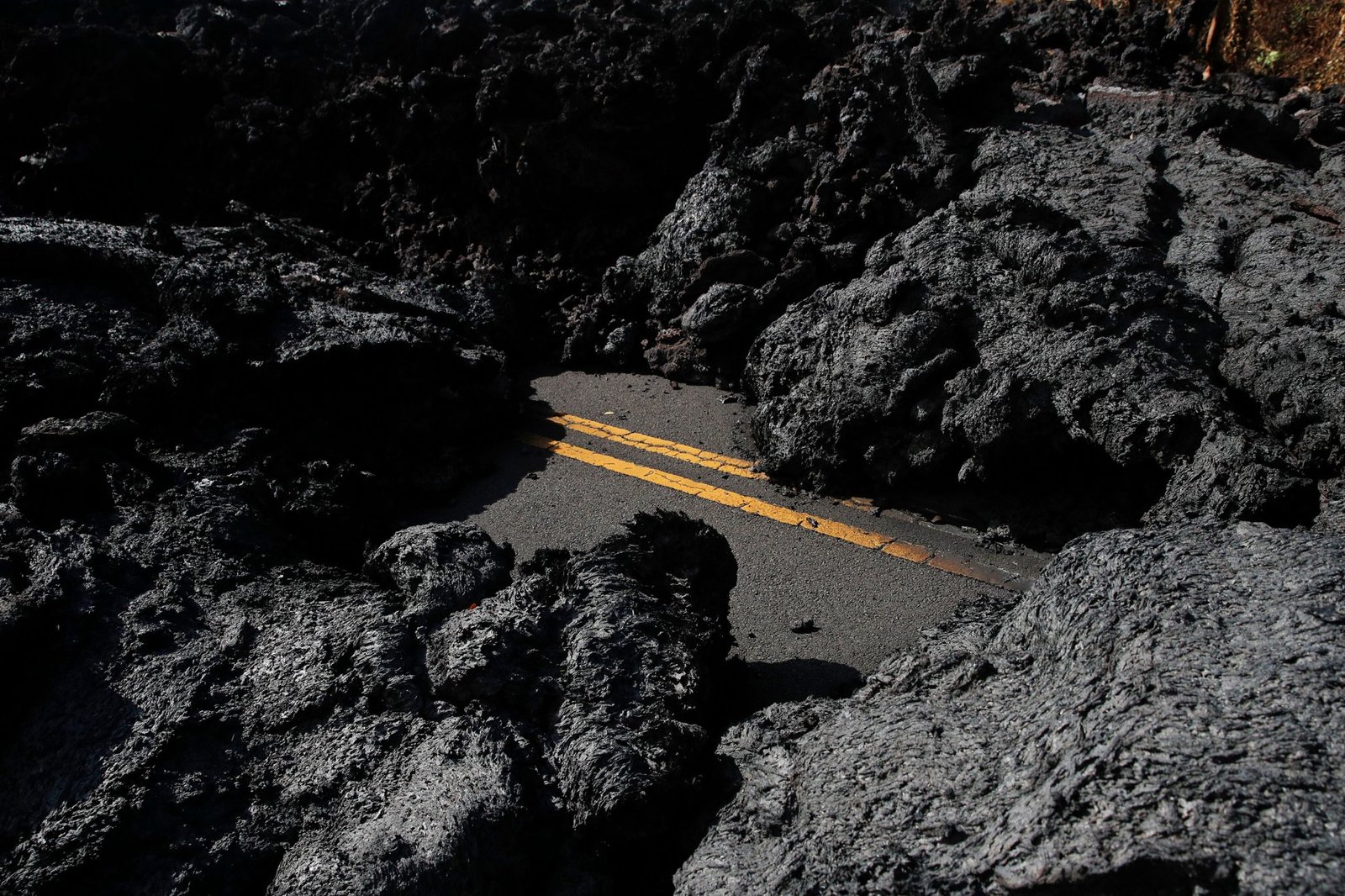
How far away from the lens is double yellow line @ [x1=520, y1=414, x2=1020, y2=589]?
4578 mm

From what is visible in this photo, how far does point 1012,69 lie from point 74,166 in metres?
8.85

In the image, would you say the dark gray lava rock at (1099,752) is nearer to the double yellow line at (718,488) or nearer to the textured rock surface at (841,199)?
the textured rock surface at (841,199)

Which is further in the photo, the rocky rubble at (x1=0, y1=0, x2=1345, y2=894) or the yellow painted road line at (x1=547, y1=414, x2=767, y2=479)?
the yellow painted road line at (x1=547, y1=414, x2=767, y2=479)

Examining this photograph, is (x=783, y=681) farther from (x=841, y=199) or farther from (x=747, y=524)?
(x=841, y=199)

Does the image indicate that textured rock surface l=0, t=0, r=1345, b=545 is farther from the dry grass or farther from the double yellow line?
the double yellow line

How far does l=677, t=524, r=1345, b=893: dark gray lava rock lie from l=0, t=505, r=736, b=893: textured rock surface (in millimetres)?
342

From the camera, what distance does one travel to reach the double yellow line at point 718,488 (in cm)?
458

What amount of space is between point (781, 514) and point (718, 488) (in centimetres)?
52

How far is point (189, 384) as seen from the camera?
18.0 feet

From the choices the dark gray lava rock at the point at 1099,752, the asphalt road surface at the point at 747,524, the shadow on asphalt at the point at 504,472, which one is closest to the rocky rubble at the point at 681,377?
the dark gray lava rock at the point at 1099,752

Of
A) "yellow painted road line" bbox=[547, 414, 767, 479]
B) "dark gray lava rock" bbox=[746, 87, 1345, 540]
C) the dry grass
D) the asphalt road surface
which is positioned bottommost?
the asphalt road surface

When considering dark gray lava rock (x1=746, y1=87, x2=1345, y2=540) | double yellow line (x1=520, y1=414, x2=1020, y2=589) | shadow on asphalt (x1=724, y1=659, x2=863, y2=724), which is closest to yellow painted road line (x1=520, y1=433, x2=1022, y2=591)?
double yellow line (x1=520, y1=414, x2=1020, y2=589)

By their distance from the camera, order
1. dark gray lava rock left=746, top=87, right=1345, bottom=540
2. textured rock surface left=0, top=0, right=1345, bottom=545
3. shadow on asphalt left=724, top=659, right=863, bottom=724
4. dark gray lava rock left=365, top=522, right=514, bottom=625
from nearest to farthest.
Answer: dark gray lava rock left=365, top=522, right=514, bottom=625, shadow on asphalt left=724, top=659, right=863, bottom=724, dark gray lava rock left=746, top=87, right=1345, bottom=540, textured rock surface left=0, top=0, right=1345, bottom=545

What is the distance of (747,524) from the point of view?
5.14 meters
